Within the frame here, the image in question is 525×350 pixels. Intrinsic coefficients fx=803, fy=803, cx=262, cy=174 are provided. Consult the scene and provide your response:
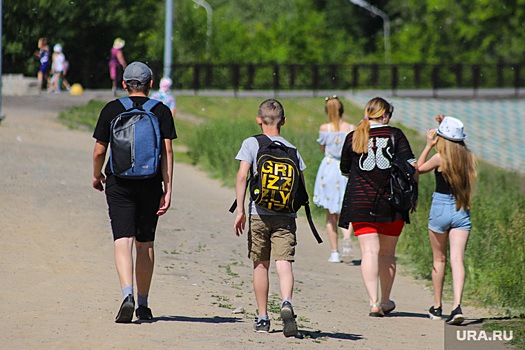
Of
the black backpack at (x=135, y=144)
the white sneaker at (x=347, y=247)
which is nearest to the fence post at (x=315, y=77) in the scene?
the white sneaker at (x=347, y=247)

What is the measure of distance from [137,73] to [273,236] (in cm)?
142

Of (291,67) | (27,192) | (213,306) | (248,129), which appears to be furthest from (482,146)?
(213,306)

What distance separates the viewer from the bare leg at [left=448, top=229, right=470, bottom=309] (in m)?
6.46

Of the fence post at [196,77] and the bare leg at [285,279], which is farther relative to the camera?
the fence post at [196,77]

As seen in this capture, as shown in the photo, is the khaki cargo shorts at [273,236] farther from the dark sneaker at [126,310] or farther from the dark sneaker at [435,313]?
the dark sneaker at [435,313]

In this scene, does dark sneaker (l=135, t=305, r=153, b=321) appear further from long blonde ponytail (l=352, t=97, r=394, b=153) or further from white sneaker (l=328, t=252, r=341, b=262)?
white sneaker (l=328, t=252, r=341, b=262)

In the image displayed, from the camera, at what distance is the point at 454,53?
57500 millimetres

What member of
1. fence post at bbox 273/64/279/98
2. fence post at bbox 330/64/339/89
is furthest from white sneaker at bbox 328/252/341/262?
fence post at bbox 330/64/339/89

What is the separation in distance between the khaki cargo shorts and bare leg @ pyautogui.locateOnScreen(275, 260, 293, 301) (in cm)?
4

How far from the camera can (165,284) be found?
7.00 metres

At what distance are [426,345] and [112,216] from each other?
2.43 metres

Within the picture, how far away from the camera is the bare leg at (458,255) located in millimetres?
6465

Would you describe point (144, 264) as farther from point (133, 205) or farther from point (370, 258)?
point (370, 258)

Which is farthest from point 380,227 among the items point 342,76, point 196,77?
point 342,76
